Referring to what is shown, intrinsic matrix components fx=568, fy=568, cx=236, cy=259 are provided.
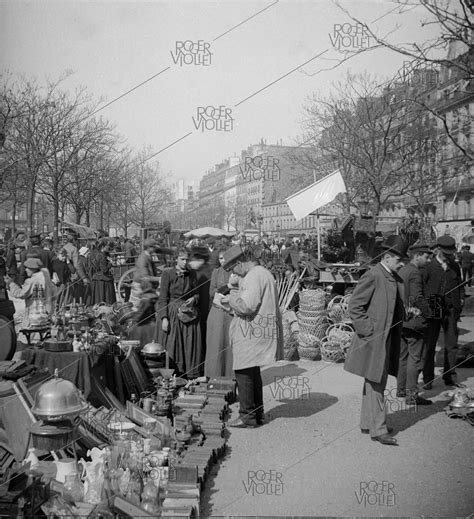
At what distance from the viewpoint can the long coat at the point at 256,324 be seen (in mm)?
4910

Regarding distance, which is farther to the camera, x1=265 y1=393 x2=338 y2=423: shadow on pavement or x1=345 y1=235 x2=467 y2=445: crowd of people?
x1=265 y1=393 x2=338 y2=423: shadow on pavement

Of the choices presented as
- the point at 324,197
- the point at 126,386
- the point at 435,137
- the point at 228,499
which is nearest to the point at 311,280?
the point at 435,137

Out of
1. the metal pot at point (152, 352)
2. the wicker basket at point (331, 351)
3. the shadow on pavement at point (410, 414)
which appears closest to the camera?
the shadow on pavement at point (410, 414)

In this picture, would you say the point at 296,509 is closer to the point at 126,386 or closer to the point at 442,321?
the point at 126,386

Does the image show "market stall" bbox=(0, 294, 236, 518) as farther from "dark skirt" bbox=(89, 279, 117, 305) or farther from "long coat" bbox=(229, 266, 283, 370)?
"dark skirt" bbox=(89, 279, 117, 305)

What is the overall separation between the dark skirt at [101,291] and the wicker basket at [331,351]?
488 centimetres

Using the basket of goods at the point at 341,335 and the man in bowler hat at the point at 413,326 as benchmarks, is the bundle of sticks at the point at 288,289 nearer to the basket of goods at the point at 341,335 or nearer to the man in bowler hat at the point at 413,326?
the basket of goods at the point at 341,335

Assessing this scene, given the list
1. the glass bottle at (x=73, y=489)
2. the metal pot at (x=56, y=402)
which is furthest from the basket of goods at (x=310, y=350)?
the glass bottle at (x=73, y=489)

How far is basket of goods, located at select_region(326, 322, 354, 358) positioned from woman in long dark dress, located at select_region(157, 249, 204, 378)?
2.39m

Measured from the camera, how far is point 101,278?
11.1 meters

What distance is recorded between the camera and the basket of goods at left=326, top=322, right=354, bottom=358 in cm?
785

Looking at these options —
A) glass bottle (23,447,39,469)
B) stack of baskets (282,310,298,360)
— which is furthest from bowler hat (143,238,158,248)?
glass bottle (23,447,39,469)

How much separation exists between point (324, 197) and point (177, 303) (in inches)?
78.5

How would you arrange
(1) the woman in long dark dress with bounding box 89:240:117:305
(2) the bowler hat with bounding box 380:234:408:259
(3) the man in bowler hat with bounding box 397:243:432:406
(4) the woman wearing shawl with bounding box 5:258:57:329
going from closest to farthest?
1. (2) the bowler hat with bounding box 380:234:408:259
2. (3) the man in bowler hat with bounding box 397:243:432:406
3. (4) the woman wearing shawl with bounding box 5:258:57:329
4. (1) the woman in long dark dress with bounding box 89:240:117:305
